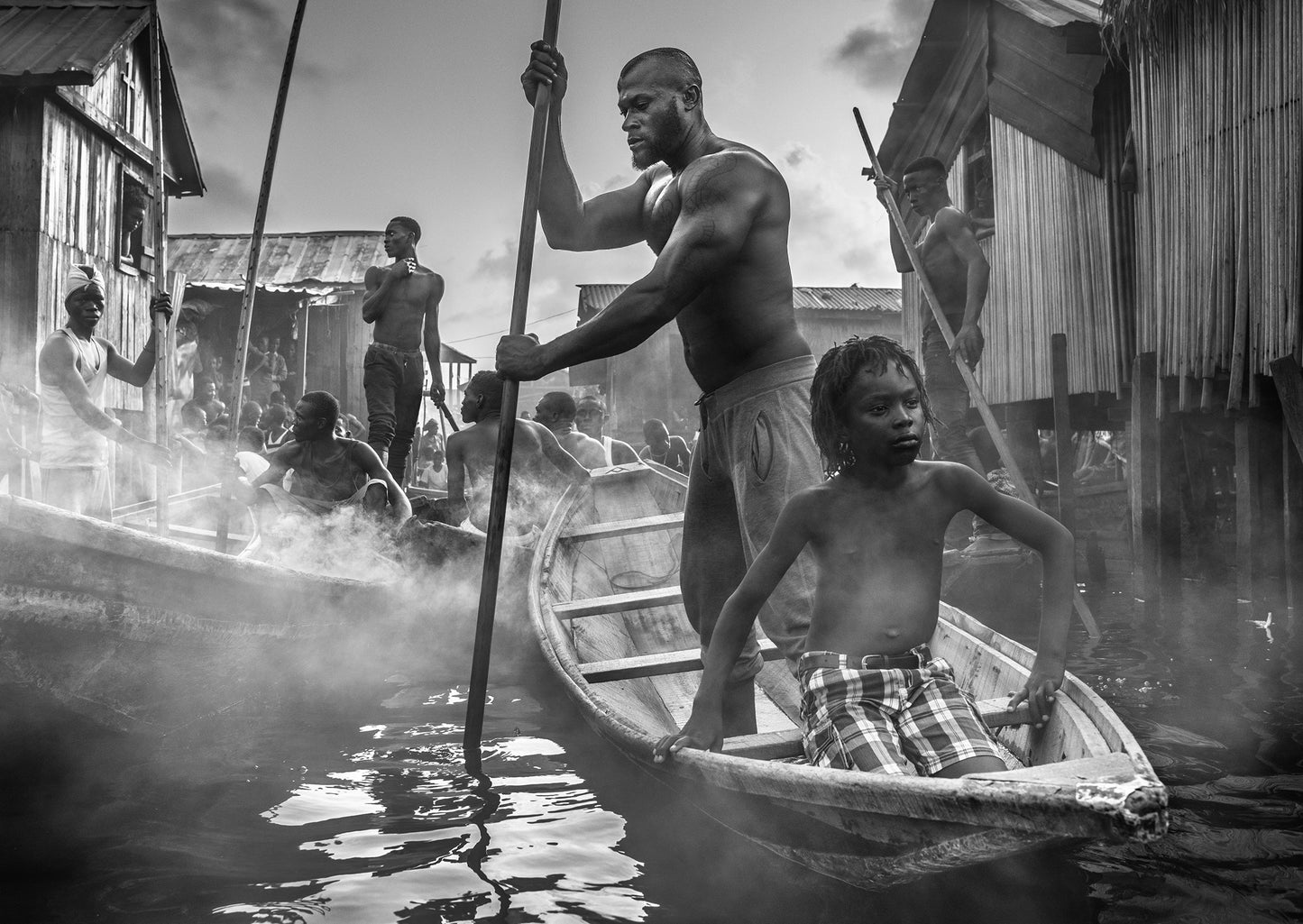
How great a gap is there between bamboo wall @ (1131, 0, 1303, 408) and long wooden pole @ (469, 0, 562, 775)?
3.66m

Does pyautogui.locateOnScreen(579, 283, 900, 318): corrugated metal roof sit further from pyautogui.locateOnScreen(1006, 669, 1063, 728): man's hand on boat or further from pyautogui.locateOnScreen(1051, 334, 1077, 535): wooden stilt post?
pyautogui.locateOnScreen(1006, 669, 1063, 728): man's hand on boat

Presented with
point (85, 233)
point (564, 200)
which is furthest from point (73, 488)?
point (85, 233)

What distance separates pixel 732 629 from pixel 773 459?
0.61 metres

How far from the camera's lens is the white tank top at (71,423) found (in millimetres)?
6043

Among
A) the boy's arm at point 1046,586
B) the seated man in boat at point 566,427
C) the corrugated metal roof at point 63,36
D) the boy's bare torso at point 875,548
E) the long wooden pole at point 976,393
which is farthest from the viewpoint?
the corrugated metal roof at point 63,36

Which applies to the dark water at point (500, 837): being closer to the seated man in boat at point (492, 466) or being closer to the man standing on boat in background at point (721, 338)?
the man standing on boat in background at point (721, 338)

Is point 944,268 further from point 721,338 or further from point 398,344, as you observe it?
point 721,338

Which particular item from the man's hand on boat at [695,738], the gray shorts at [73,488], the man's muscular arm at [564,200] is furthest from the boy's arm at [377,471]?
the man's hand on boat at [695,738]

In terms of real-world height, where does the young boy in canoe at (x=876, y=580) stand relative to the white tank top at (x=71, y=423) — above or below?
below

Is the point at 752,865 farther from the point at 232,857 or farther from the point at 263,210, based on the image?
the point at 263,210

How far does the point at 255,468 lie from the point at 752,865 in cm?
735

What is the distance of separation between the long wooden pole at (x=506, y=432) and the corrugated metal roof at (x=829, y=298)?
23.9m

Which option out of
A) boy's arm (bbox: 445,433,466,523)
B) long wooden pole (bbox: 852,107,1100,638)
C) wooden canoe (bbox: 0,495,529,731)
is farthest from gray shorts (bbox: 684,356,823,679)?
boy's arm (bbox: 445,433,466,523)

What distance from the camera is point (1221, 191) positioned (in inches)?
221
